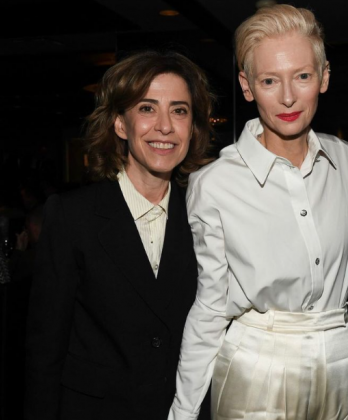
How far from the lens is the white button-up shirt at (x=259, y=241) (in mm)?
1714

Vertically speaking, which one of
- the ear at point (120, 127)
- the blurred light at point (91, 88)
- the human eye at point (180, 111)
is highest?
the blurred light at point (91, 88)

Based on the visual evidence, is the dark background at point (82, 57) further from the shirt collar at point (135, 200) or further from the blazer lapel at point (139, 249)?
the blazer lapel at point (139, 249)

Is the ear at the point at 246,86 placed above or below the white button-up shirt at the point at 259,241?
above

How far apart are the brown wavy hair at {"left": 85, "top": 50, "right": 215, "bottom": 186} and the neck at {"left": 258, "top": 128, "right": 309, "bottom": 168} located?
0.51 meters

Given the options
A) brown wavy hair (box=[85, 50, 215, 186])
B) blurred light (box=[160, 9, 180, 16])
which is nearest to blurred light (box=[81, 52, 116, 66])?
blurred light (box=[160, 9, 180, 16])

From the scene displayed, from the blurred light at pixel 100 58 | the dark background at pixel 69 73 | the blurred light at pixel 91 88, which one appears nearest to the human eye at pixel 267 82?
the dark background at pixel 69 73

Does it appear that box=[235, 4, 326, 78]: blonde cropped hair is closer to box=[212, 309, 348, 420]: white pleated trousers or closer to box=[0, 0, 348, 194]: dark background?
box=[212, 309, 348, 420]: white pleated trousers

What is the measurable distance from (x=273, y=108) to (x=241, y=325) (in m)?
0.63

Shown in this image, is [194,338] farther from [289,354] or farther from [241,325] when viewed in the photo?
[289,354]

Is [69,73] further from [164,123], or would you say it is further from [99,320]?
[99,320]

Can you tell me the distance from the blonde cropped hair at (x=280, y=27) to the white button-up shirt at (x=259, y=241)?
250 mm

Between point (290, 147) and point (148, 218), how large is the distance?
0.58 m

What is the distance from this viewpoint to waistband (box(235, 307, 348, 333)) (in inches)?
67.7

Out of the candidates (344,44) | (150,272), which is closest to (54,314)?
(150,272)
